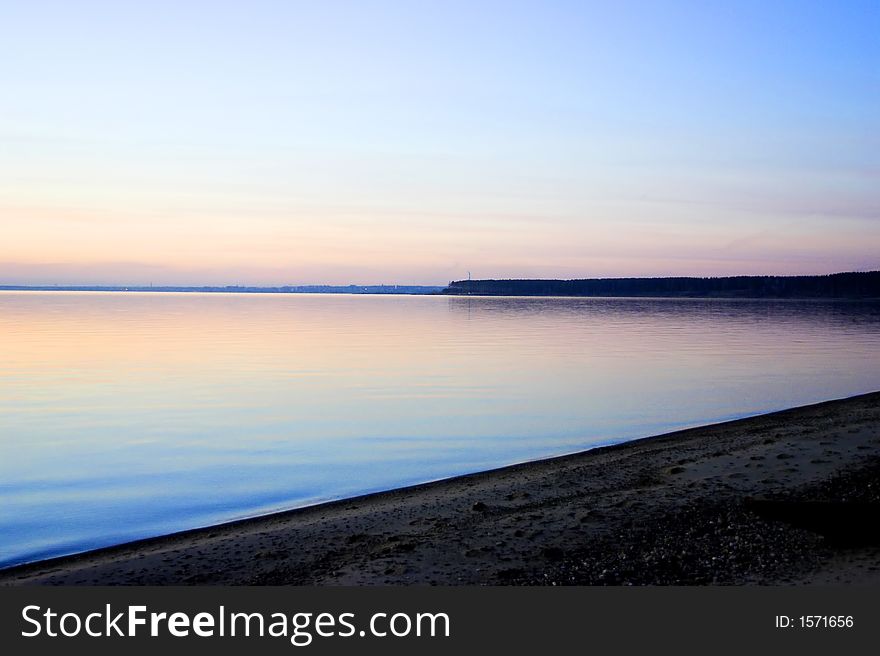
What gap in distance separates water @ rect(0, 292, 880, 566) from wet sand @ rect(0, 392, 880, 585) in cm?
205

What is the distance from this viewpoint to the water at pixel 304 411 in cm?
1410

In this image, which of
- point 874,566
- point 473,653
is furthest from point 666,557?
point 473,653

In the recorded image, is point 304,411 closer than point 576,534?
No

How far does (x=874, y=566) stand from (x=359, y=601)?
5.04 m

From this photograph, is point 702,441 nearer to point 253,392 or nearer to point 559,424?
point 559,424

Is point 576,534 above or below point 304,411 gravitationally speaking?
above

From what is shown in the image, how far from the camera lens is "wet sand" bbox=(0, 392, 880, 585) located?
8031 mm

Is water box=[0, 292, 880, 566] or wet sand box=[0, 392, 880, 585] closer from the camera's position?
wet sand box=[0, 392, 880, 585]

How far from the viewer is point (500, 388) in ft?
90.6

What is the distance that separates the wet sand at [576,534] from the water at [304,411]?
2.05 m

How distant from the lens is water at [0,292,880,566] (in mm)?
14102

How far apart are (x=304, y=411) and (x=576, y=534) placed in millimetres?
14756

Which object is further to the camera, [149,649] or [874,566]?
[874,566]

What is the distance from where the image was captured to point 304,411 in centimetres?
2297
